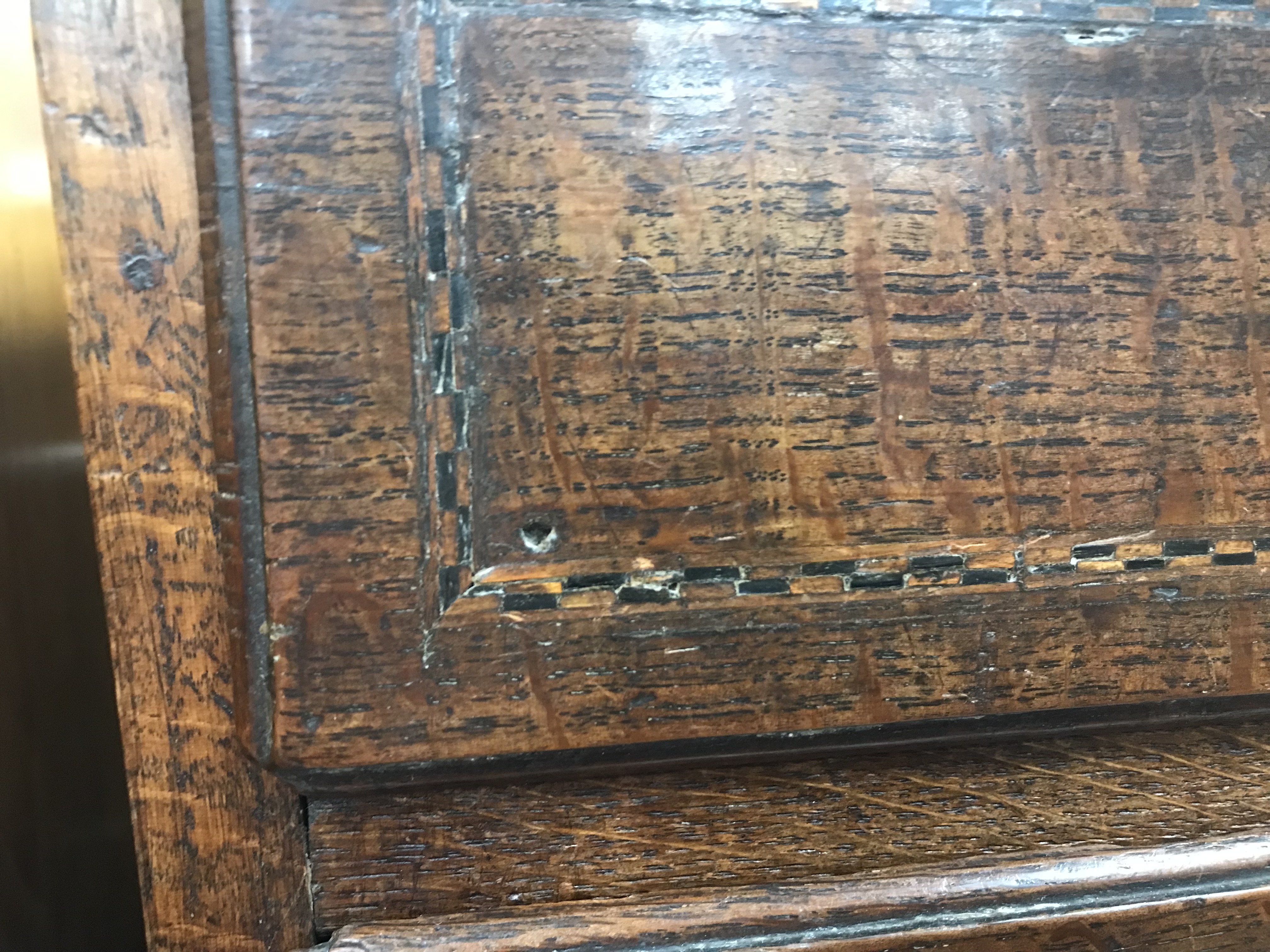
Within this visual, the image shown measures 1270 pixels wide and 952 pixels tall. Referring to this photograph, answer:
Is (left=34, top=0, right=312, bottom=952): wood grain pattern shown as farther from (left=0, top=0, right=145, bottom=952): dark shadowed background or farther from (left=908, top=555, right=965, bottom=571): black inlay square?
(left=908, top=555, right=965, bottom=571): black inlay square

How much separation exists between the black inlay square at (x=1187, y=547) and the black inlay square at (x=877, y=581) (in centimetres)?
13

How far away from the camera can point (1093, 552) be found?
35 centimetres

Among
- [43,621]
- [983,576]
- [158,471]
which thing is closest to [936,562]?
[983,576]

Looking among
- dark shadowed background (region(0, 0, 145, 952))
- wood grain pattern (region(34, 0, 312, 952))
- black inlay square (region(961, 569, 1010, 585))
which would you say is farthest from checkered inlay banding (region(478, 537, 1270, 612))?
dark shadowed background (region(0, 0, 145, 952))

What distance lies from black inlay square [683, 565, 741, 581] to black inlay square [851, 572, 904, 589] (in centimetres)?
5

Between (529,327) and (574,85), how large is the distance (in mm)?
102

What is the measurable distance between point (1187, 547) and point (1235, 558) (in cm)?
3

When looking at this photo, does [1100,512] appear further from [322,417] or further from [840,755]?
[322,417]

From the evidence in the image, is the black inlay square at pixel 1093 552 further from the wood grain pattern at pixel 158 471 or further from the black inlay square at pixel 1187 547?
the wood grain pattern at pixel 158 471

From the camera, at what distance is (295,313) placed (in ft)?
0.97

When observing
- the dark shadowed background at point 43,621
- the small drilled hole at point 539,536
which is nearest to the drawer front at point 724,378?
the small drilled hole at point 539,536

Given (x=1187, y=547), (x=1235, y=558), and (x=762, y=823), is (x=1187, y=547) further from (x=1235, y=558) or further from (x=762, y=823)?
(x=762, y=823)

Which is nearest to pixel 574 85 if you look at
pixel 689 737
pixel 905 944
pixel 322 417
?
pixel 322 417

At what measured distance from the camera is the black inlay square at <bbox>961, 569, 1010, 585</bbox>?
339mm
